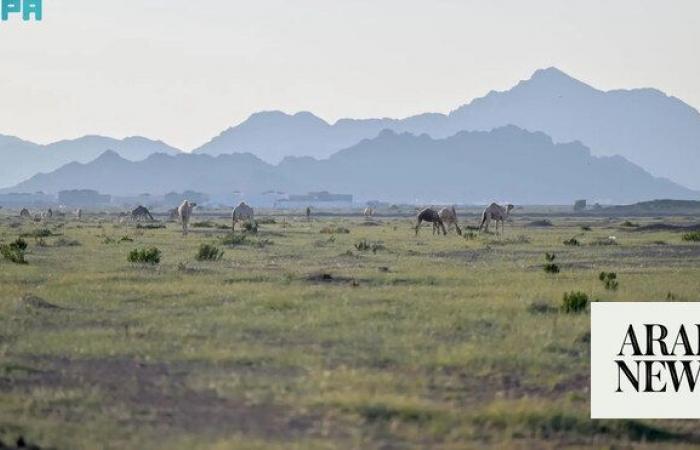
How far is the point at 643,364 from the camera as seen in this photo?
1491 cm

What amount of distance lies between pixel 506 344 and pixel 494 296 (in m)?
6.95

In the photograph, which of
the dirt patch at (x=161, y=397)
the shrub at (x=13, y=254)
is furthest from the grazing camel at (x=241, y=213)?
the dirt patch at (x=161, y=397)

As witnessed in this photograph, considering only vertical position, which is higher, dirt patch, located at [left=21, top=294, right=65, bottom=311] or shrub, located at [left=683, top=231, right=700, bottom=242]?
shrub, located at [left=683, top=231, right=700, bottom=242]

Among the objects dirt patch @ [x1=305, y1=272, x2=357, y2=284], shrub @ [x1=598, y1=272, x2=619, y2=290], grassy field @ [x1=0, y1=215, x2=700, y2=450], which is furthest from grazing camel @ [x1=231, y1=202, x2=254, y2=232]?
shrub @ [x1=598, y1=272, x2=619, y2=290]

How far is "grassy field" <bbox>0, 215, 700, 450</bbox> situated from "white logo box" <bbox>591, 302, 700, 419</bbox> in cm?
25

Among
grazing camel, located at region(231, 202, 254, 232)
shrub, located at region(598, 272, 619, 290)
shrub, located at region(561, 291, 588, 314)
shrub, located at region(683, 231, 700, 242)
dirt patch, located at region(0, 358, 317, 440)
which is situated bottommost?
dirt patch, located at region(0, 358, 317, 440)

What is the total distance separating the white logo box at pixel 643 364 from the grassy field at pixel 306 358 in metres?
0.25

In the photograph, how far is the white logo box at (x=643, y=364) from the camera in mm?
14438

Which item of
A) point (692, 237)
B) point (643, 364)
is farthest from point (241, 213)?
point (643, 364)

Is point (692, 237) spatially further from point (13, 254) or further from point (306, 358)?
point (306, 358)

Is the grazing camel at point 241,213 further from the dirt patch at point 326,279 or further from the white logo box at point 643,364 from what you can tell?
the white logo box at point 643,364

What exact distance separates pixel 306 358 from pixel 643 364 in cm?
499

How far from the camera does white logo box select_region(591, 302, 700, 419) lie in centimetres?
1444

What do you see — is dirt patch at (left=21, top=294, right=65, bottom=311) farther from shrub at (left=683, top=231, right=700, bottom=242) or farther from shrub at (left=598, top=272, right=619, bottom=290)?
shrub at (left=683, top=231, right=700, bottom=242)
